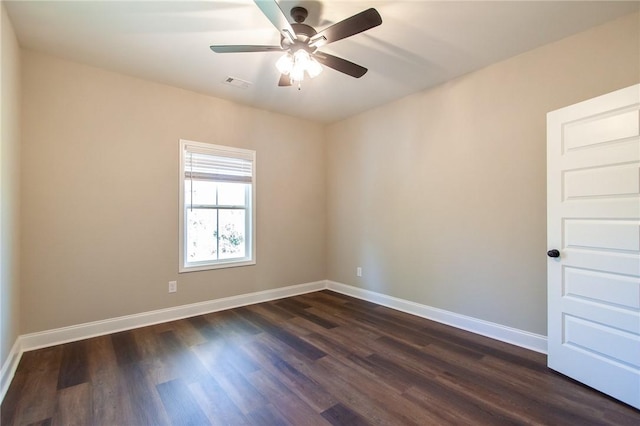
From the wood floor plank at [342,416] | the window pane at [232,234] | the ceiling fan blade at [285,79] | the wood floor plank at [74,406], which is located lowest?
the wood floor plank at [74,406]

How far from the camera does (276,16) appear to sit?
1840 millimetres

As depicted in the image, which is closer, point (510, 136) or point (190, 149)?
point (510, 136)

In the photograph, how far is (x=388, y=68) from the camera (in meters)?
3.02

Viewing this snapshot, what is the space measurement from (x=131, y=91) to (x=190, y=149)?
0.82m

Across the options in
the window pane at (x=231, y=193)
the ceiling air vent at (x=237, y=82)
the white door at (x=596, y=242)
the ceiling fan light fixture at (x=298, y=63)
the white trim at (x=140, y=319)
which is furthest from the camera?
the window pane at (x=231, y=193)

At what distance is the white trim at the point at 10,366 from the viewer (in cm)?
201

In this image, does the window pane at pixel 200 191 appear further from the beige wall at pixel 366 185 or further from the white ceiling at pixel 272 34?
the white ceiling at pixel 272 34

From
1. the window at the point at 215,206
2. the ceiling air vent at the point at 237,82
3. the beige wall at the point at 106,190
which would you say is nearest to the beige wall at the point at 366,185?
the beige wall at the point at 106,190

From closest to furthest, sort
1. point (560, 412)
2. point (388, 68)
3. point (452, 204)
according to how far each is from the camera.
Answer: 1. point (560, 412)
2. point (388, 68)
3. point (452, 204)

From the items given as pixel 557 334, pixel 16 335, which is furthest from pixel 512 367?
pixel 16 335

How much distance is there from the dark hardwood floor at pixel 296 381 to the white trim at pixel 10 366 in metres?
0.05

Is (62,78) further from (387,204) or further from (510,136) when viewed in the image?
(510,136)

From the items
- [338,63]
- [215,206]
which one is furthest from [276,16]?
[215,206]

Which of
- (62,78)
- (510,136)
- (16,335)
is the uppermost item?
(62,78)
